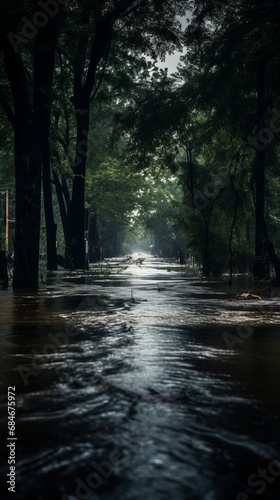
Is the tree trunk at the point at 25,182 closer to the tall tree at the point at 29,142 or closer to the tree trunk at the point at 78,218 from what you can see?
the tall tree at the point at 29,142

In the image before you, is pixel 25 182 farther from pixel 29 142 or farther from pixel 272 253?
pixel 272 253

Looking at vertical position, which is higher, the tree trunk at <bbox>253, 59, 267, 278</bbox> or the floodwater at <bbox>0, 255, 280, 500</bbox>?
the tree trunk at <bbox>253, 59, 267, 278</bbox>

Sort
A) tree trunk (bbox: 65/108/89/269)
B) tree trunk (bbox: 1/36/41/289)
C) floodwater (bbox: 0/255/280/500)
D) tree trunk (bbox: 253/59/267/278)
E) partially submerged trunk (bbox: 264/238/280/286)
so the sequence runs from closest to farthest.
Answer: floodwater (bbox: 0/255/280/500) < tree trunk (bbox: 1/36/41/289) < partially submerged trunk (bbox: 264/238/280/286) < tree trunk (bbox: 253/59/267/278) < tree trunk (bbox: 65/108/89/269)

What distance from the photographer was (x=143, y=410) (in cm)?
309

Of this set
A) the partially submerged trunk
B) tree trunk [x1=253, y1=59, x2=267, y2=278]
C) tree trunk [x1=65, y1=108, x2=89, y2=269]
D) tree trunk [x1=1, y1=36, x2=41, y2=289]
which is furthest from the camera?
tree trunk [x1=65, y1=108, x2=89, y2=269]

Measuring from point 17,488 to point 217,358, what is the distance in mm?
2703

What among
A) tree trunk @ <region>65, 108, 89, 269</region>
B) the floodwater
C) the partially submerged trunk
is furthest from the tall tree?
tree trunk @ <region>65, 108, 89, 269</region>

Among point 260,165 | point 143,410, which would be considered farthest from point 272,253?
point 143,410

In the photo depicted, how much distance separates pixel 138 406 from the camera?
3170 mm

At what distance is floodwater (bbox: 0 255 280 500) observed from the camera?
218cm

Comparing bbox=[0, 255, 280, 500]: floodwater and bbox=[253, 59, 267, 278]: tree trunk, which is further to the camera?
bbox=[253, 59, 267, 278]: tree trunk

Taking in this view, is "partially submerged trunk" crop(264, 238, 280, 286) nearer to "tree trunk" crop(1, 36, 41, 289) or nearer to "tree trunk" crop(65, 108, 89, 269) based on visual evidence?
"tree trunk" crop(1, 36, 41, 289)

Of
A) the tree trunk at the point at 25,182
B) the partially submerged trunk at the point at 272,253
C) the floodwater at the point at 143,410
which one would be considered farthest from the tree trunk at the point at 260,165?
the floodwater at the point at 143,410

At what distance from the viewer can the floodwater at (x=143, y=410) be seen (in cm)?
218
